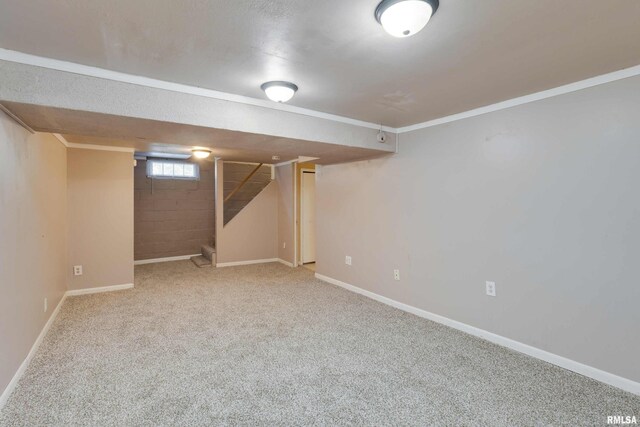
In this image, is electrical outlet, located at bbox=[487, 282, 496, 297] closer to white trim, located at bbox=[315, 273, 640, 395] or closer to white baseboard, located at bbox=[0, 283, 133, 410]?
white trim, located at bbox=[315, 273, 640, 395]

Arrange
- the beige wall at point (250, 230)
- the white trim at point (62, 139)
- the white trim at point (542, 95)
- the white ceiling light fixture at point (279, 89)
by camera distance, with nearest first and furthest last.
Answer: the white trim at point (542, 95) < the white ceiling light fixture at point (279, 89) < the white trim at point (62, 139) < the beige wall at point (250, 230)

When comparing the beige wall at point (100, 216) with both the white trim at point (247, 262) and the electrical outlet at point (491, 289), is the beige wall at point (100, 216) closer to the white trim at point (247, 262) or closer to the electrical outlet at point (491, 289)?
the white trim at point (247, 262)

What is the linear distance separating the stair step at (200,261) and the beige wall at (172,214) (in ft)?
1.05

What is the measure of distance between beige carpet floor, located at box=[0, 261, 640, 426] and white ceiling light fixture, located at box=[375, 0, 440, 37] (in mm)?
2109

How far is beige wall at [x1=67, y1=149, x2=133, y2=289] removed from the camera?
4125 millimetres

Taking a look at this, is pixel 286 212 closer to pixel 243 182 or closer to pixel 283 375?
pixel 243 182

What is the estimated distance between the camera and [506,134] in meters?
2.70

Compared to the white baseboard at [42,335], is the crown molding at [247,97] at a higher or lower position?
higher

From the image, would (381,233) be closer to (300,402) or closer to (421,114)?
(421,114)

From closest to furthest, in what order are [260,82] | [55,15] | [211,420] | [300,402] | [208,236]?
[55,15]
[211,420]
[300,402]
[260,82]
[208,236]

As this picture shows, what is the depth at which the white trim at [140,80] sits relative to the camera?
185cm

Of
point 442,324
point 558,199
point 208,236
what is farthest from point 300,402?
point 208,236

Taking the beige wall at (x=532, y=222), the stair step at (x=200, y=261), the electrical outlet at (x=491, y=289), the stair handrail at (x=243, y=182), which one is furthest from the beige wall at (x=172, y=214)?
the electrical outlet at (x=491, y=289)

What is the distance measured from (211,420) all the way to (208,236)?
5.58 meters
